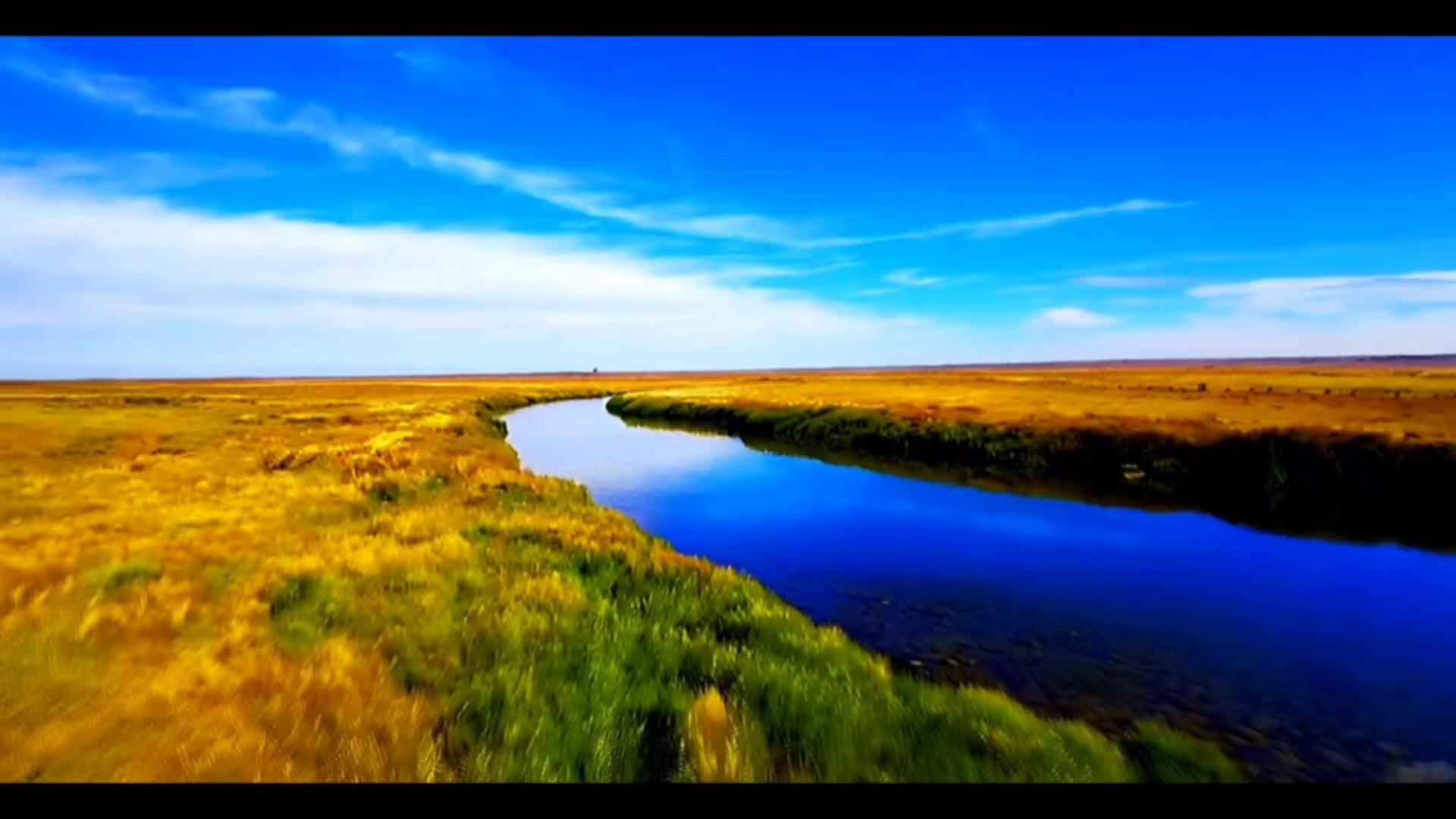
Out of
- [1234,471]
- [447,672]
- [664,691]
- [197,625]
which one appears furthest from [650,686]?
[1234,471]

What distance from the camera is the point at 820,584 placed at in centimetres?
1219

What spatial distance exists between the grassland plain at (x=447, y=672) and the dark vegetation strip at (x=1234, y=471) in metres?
15.9

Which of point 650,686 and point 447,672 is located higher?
point 447,672

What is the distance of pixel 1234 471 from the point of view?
71.4 feet

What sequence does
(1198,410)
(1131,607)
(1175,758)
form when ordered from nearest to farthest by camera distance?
(1175,758) → (1131,607) → (1198,410)

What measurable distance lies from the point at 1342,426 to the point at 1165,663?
23.9 metres

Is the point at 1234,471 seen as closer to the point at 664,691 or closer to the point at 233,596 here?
the point at 664,691

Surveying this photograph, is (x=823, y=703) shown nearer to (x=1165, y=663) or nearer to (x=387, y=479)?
(x=1165, y=663)

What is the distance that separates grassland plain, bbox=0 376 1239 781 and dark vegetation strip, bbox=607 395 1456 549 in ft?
52.3

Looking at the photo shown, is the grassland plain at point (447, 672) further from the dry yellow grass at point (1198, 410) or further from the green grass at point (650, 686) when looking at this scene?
the dry yellow grass at point (1198, 410)

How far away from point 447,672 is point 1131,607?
10627 millimetres

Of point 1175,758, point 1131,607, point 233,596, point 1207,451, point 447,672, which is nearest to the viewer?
point 1175,758

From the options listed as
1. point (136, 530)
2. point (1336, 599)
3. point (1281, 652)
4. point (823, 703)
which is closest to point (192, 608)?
point (136, 530)

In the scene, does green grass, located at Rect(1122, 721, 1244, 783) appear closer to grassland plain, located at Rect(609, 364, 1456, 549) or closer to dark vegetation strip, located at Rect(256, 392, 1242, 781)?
dark vegetation strip, located at Rect(256, 392, 1242, 781)
